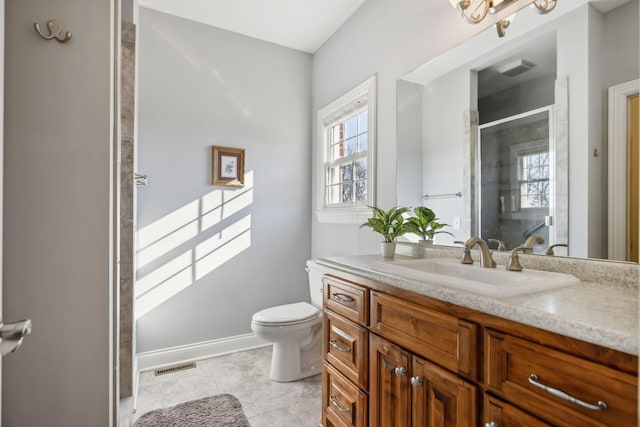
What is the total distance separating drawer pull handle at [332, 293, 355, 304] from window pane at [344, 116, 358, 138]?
57.1 inches

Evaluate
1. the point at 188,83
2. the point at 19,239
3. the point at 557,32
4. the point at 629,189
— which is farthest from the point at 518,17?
the point at 188,83

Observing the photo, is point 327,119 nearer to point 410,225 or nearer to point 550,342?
point 410,225

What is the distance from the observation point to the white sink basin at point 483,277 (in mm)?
908

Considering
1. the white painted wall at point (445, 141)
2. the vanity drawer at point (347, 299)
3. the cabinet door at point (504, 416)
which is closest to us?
the cabinet door at point (504, 416)

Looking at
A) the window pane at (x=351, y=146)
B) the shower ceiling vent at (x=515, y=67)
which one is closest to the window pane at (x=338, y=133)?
the window pane at (x=351, y=146)

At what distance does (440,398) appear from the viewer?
98 cm

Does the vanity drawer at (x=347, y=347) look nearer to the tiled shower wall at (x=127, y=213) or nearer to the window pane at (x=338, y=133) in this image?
the tiled shower wall at (x=127, y=213)

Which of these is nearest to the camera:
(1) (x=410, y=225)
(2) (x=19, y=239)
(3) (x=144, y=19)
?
(2) (x=19, y=239)

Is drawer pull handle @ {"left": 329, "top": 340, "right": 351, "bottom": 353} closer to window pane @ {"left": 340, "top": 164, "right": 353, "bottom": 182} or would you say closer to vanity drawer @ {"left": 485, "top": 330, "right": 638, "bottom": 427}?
vanity drawer @ {"left": 485, "top": 330, "right": 638, "bottom": 427}

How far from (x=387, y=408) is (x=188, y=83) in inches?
102

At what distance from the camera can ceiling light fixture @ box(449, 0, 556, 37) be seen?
127 cm

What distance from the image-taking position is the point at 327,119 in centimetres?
283

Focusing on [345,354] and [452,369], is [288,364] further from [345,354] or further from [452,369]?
[452,369]

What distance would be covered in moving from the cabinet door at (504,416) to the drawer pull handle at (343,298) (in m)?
0.65
